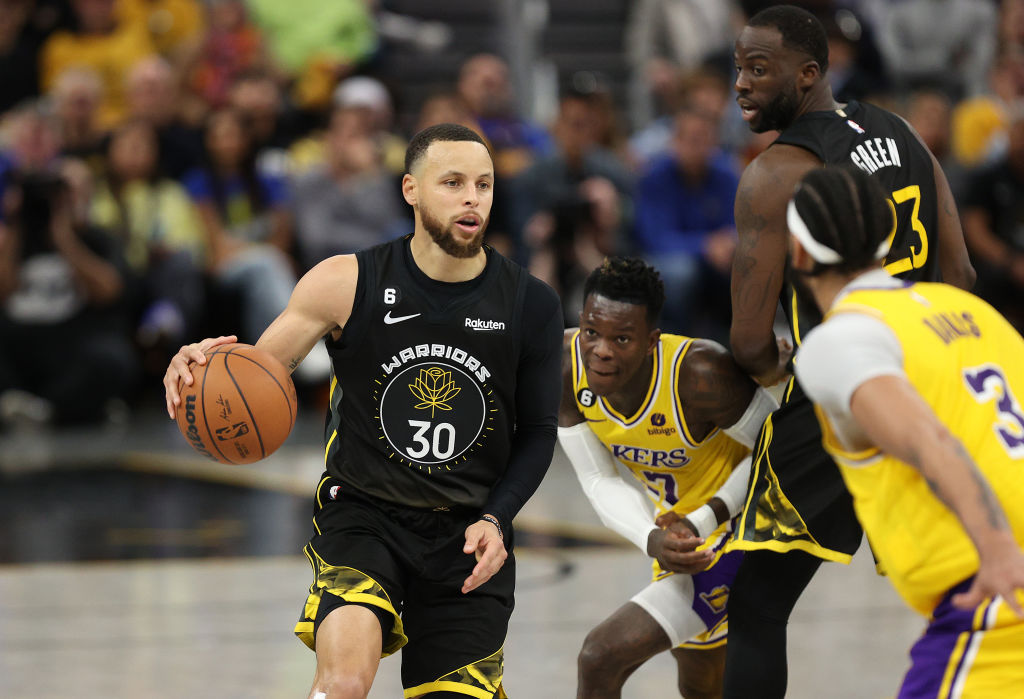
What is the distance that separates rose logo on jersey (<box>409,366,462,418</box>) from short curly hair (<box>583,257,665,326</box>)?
62cm

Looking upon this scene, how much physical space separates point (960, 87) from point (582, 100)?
4.23 metres

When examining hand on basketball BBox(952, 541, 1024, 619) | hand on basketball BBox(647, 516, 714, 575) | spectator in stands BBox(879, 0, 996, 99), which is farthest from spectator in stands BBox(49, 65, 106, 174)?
hand on basketball BBox(952, 541, 1024, 619)

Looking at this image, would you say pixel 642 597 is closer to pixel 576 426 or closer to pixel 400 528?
pixel 576 426

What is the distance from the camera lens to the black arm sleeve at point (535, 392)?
3939mm

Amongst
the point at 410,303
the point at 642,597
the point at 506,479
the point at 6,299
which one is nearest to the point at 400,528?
the point at 506,479

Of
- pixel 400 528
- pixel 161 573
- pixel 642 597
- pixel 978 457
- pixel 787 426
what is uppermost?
pixel 978 457

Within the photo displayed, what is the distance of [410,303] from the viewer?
153 inches

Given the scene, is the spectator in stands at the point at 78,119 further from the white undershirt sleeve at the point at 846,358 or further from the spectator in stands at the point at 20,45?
the white undershirt sleeve at the point at 846,358

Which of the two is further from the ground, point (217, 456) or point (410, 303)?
point (410, 303)

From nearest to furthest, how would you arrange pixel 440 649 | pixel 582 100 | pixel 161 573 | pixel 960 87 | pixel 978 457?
pixel 978 457 < pixel 440 649 < pixel 161 573 < pixel 582 100 < pixel 960 87

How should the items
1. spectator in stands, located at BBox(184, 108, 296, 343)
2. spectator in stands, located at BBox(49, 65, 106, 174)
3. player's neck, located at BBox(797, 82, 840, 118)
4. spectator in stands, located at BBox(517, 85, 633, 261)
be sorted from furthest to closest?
spectator in stands, located at BBox(49, 65, 106, 174), spectator in stands, located at BBox(184, 108, 296, 343), spectator in stands, located at BBox(517, 85, 633, 261), player's neck, located at BBox(797, 82, 840, 118)

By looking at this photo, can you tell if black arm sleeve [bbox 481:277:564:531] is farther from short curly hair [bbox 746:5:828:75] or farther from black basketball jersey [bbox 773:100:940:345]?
short curly hair [bbox 746:5:828:75]

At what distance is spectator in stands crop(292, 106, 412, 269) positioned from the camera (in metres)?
10.7

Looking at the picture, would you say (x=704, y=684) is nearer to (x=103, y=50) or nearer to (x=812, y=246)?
(x=812, y=246)
